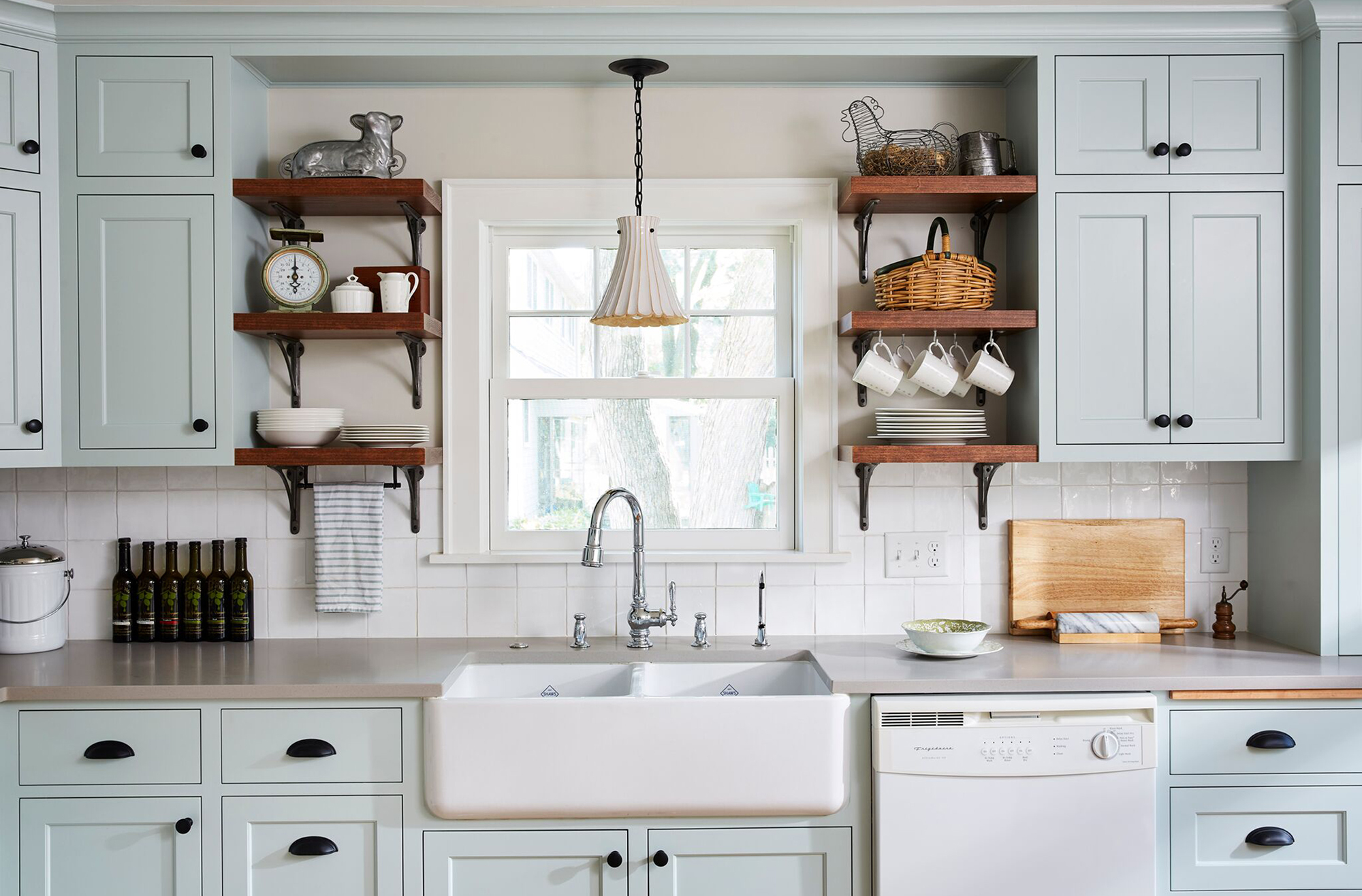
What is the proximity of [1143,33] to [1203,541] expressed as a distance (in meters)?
1.36

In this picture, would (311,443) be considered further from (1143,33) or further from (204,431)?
(1143,33)

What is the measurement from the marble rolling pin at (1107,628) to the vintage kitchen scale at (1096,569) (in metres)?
0.10

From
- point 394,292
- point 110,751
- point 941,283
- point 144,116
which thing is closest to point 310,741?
point 110,751

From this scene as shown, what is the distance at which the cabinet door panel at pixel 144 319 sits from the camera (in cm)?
231

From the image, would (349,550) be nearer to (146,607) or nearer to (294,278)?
(146,607)

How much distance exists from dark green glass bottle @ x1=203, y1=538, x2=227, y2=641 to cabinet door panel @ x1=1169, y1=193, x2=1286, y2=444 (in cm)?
250

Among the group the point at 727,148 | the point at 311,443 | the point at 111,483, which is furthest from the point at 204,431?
the point at 727,148

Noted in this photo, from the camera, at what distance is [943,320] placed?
2365 millimetres

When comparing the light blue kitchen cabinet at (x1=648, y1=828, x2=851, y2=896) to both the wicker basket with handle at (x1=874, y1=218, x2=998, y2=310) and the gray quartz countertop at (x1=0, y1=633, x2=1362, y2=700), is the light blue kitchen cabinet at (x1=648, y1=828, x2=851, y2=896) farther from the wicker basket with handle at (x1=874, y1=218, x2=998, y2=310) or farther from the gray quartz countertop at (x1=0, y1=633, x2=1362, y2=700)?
the wicker basket with handle at (x1=874, y1=218, x2=998, y2=310)

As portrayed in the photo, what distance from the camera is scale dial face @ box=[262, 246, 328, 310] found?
2.39 meters

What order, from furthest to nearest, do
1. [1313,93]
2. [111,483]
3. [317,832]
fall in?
[111,483]
[1313,93]
[317,832]

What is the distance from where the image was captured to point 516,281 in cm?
268

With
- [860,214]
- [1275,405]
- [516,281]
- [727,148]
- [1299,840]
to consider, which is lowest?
[1299,840]

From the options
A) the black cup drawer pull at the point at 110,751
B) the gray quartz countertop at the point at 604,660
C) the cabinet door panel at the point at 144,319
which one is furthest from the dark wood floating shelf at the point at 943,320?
the black cup drawer pull at the point at 110,751
